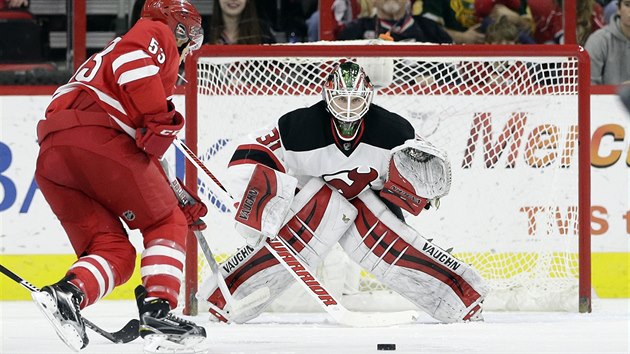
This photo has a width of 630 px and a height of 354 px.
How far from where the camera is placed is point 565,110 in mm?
4699

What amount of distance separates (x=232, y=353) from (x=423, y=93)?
5.73 ft

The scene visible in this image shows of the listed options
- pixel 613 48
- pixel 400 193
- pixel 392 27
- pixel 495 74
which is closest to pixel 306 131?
pixel 400 193

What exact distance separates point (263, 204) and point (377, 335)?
1.78 ft

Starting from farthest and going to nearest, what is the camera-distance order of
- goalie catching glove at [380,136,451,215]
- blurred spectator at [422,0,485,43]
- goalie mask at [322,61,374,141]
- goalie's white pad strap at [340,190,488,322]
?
1. blurred spectator at [422,0,485,43]
2. goalie's white pad strap at [340,190,488,322]
3. goalie catching glove at [380,136,451,215]
4. goalie mask at [322,61,374,141]

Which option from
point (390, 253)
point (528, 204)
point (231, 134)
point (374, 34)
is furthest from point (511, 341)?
point (374, 34)

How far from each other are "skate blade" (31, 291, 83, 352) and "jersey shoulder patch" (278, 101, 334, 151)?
118 centimetres

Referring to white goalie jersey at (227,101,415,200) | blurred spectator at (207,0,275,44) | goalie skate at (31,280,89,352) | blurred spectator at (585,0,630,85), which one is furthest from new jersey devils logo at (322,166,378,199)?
blurred spectator at (585,0,630,85)

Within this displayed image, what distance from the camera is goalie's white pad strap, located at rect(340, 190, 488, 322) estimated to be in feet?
13.4

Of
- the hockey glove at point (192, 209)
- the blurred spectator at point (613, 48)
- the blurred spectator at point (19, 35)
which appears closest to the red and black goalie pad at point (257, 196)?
the hockey glove at point (192, 209)

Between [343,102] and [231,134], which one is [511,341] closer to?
[343,102]

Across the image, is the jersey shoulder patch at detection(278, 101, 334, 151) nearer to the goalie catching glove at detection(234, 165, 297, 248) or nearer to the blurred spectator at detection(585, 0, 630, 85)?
the goalie catching glove at detection(234, 165, 297, 248)

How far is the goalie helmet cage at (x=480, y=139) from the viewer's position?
461 cm

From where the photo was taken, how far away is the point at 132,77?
322 centimetres

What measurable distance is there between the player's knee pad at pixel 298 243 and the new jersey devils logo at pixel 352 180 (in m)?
0.03
